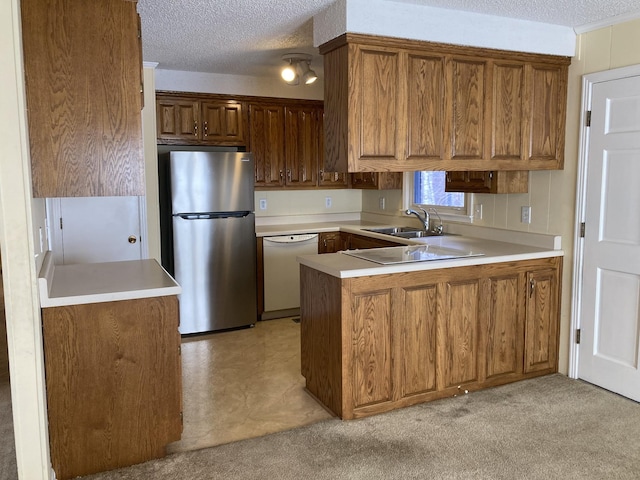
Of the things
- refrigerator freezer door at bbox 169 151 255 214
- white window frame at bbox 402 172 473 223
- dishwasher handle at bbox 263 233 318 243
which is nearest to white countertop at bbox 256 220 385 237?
dishwasher handle at bbox 263 233 318 243

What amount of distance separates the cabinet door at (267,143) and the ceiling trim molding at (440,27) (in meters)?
1.97

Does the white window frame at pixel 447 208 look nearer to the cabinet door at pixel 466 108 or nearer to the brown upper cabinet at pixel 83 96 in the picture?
the cabinet door at pixel 466 108

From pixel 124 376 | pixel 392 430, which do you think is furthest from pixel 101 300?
pixel 392 430

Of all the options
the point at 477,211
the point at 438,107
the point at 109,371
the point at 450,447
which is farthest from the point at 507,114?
the point at 109,371

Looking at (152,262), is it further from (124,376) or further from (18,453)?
(18,453)

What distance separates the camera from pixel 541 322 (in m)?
3.62

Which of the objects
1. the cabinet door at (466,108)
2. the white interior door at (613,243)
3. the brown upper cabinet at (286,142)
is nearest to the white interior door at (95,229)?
the brown upper cabinet at (286,142)

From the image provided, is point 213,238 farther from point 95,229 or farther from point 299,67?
point 299,67

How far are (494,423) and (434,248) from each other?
1203 millimetres

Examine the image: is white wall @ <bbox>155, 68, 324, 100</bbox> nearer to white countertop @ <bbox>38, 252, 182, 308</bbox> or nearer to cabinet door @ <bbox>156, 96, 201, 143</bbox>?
cabinet door @ <bbox>156, 96, 201, 143</bbox>

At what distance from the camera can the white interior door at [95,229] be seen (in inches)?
159

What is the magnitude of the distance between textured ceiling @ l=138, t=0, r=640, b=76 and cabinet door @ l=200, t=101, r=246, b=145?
2.20ft

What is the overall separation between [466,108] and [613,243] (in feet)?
4.07

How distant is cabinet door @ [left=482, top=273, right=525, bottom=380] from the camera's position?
3389 mm
